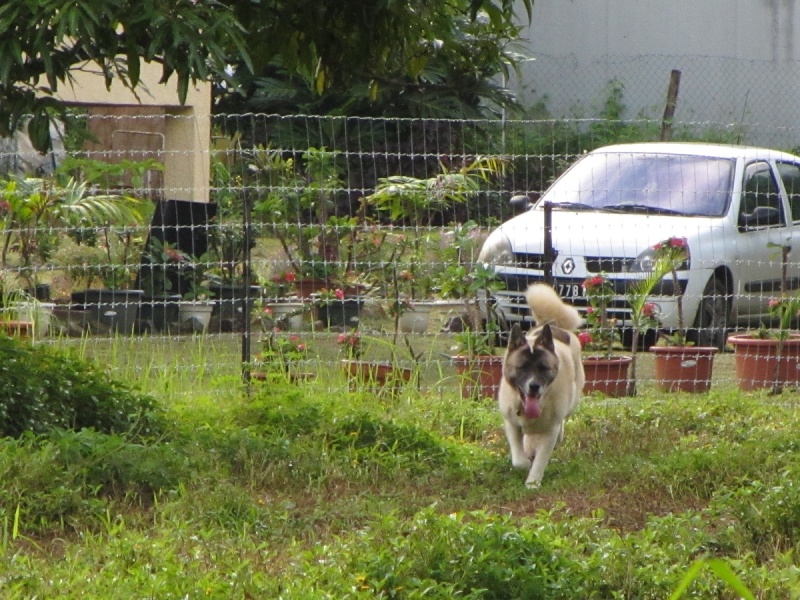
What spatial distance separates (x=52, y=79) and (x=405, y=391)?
416cm

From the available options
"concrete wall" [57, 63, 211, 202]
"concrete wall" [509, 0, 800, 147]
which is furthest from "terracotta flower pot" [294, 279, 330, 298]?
"concrete wall" [509, 0, 800, 147]

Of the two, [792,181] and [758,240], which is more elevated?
[792,181]

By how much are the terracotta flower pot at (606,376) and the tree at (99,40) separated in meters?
5.00

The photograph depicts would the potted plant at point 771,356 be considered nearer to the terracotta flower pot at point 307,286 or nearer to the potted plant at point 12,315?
the terracotta flower pot at point 307,286

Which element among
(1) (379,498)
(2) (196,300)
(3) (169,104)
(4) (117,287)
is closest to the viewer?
(1) (379,498)

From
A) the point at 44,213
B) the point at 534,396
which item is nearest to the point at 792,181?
the point at 534,396

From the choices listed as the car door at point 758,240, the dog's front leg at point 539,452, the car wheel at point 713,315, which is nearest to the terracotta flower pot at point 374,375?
the dog's front leg at point 539,452

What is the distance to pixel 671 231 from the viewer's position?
9953mm

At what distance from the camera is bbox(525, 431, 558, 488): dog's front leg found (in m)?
6.07

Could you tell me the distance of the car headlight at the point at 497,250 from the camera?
977 cm

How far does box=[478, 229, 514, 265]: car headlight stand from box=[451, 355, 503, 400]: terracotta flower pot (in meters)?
1.39

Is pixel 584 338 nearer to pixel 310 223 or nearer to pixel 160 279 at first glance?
pixel 310 223

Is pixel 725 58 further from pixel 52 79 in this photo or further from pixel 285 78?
pixel 52 79

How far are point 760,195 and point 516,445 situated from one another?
5103mm
